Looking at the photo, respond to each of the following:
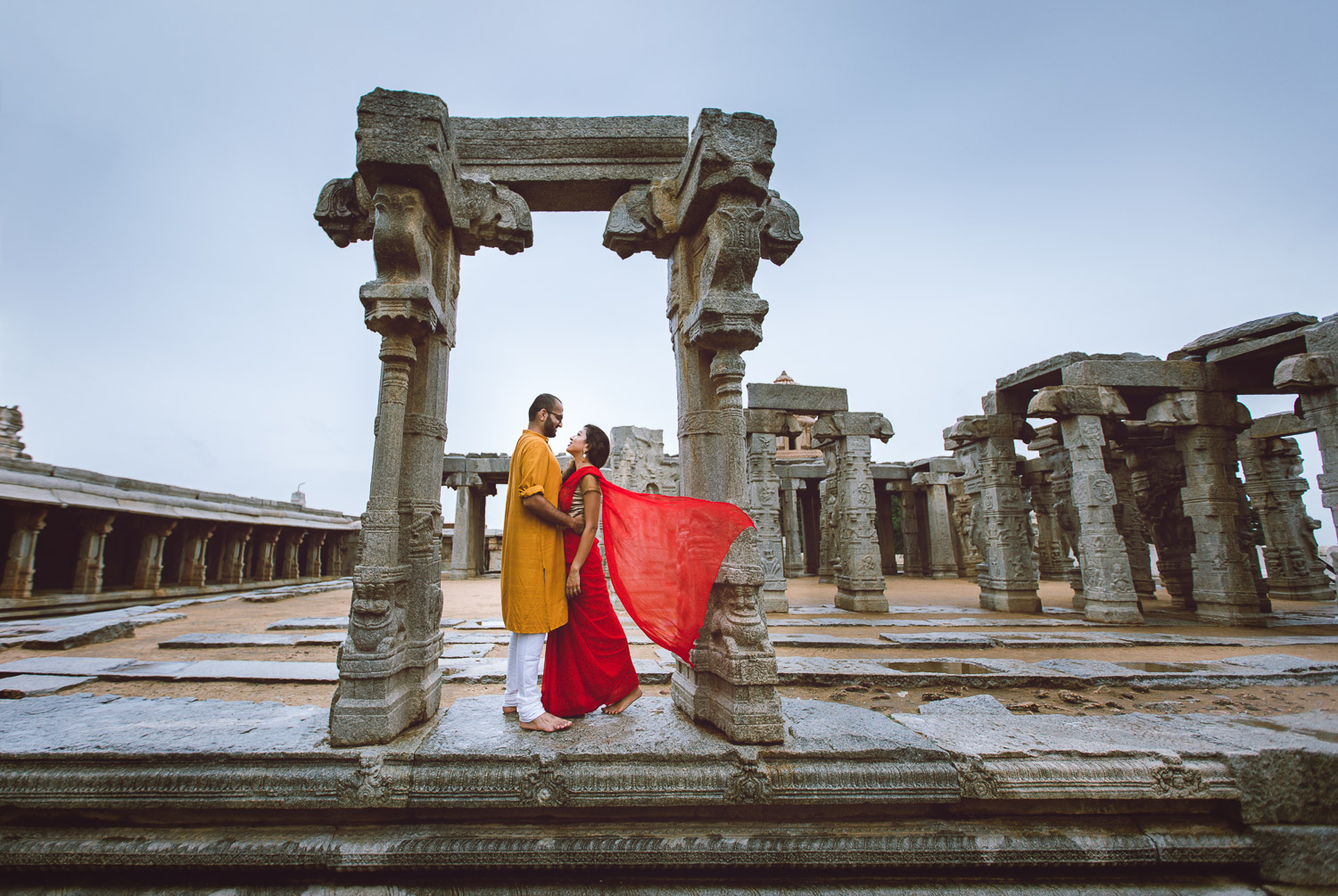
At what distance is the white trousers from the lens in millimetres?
2924

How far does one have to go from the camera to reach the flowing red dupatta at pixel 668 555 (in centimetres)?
307

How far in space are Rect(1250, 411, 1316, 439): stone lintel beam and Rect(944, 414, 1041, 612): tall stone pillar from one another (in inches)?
218

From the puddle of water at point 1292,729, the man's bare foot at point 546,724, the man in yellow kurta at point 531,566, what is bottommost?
the puddle of water at point 1292,729

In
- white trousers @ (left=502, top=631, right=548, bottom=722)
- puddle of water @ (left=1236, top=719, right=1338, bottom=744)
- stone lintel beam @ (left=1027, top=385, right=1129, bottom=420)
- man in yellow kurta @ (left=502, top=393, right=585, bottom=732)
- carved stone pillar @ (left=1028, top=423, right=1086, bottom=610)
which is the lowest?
puddle of water @ (left=1236, top=719, right=1338, bottom=744)

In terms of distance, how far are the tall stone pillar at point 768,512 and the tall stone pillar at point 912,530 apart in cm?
976

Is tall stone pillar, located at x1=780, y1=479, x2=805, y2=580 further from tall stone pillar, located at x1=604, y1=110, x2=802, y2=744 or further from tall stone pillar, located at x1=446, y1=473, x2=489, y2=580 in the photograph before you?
tall stone pillar, located at x1=604, y1=110, x2=802, y2=744

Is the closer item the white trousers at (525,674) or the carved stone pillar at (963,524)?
the white trousers at (525,674)

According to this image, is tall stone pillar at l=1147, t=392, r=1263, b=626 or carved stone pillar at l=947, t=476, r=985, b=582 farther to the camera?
carved stone pillar at l=947, t=476, r=985, b=582

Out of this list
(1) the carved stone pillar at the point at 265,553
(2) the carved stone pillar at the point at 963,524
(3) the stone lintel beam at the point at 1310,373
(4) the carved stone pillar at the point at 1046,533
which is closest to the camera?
(3) the stone lintel beam at the point at 1310,373

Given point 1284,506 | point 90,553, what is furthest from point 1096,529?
point 90,553

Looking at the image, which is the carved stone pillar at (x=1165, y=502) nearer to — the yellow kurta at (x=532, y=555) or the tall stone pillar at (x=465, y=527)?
the yellow kurta at (x=532, y=555)

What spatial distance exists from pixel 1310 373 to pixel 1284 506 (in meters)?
7.69

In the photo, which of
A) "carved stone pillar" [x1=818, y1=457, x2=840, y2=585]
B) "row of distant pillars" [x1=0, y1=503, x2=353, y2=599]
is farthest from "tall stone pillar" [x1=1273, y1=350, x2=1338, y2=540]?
"row of distant pillars" [x1=0, y1=503, x2=353, y2=599]

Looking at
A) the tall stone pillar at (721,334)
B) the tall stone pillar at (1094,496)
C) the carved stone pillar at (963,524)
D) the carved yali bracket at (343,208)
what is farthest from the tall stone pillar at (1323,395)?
the carved yali bracket at (343,208)
